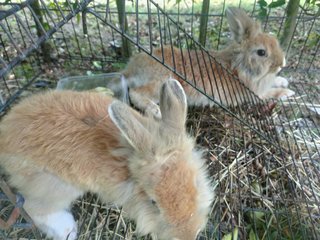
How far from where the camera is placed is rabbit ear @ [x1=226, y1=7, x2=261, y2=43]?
2.65 meters

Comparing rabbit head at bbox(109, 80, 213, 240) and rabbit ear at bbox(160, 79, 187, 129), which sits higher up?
rabbit ear at bbox(160, 79, 187, 129)

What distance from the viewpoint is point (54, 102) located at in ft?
5.36

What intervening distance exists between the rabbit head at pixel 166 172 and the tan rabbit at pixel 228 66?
42.8 inches

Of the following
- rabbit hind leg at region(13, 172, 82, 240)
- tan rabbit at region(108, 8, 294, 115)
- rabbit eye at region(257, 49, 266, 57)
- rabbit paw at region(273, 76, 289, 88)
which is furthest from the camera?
rabbit paw at region(273, 76, 289, 88)

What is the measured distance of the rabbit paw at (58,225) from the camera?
1.72 metres

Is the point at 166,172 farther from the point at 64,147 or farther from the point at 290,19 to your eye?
the point at 290,19

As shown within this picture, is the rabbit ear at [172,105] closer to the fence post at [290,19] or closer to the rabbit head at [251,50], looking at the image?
the rabbit head at [251,50]

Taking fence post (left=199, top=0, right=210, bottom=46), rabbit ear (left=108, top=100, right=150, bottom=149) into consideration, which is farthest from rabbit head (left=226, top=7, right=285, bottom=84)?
rabbit ear (left=108, top=100, right=150, bottom=149)

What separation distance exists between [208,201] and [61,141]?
736 mm

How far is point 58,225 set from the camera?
5.74 ft

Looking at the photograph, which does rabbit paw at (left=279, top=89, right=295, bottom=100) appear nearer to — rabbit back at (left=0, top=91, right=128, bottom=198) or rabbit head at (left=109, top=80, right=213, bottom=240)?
rabbit head at (left=109, top=80, right=213, bottom=240)

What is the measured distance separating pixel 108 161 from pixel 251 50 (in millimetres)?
1791

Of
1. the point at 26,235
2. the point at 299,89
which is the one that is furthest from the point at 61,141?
the point at 299,89

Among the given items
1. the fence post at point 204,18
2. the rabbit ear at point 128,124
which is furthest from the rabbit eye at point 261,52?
the rabbit ear at point 128,124
